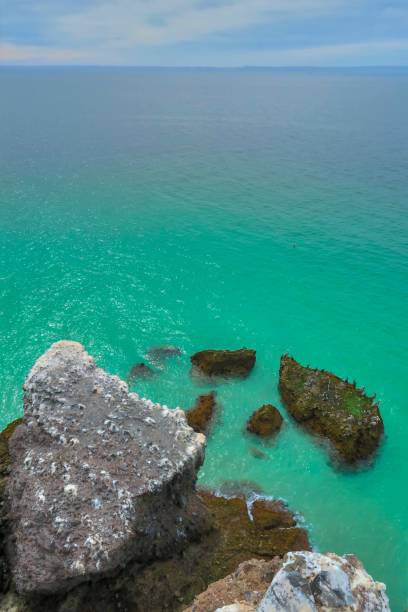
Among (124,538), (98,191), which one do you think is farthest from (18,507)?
(98,191)

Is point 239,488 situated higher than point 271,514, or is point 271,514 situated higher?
point 271,514

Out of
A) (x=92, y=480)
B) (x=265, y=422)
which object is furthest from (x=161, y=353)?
(x=92, y=480)

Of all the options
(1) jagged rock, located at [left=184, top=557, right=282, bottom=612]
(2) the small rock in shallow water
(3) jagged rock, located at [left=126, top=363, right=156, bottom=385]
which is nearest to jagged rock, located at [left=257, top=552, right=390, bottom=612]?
(1) jagged rock, located at [left=184, top=557, right=282, bottom=612]

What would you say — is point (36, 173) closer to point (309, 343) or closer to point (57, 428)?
point (309, 343)

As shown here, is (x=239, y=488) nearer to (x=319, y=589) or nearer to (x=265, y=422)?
(x=265, y=422)

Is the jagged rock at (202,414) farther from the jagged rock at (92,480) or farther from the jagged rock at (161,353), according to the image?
the jagged rock at (92,480)

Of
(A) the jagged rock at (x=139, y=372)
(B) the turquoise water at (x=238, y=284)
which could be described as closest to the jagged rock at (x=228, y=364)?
(B) the turquoise water at (x=238, y=284)

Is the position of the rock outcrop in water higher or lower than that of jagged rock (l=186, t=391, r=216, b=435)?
A: higher

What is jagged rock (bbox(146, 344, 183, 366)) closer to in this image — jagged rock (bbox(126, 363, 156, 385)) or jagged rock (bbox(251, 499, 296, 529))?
jagged rock (bbox(126, 363, 156, 385))
